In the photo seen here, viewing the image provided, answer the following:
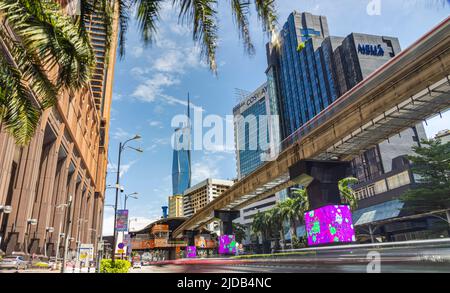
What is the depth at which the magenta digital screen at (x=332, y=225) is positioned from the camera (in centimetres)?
1884

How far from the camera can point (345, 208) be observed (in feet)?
64.8

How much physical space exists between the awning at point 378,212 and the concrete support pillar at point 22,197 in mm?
49704

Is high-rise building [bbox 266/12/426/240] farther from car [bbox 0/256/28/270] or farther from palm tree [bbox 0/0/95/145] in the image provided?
car [bbox 0/256/28/270]

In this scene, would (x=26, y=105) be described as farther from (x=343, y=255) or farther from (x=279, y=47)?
(x=343, y=255)

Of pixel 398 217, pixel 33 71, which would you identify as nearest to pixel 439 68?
pixel 33 71

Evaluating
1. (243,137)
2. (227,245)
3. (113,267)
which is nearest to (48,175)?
(113,267)

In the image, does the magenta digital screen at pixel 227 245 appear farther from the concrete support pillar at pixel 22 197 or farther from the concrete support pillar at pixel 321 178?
the concrete support pillar at pixel 321 178

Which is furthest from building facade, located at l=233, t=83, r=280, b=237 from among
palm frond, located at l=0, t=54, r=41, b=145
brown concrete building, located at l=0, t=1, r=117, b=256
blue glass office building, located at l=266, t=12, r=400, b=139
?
palm frond, located at l=0, t=54, r=41, b=145

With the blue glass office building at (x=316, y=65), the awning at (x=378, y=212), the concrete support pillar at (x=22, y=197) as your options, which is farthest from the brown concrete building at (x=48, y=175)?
the blue glass office building at (x=316, y=65)

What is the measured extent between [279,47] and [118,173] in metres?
24.1

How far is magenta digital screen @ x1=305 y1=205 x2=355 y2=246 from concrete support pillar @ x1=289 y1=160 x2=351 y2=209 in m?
0.62

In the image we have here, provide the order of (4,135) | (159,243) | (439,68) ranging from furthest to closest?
(159,243) < (4,135) < (439,68)

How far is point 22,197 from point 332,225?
98.1 ft

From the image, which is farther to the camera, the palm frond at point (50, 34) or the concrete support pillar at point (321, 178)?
the concrete support pillar at point (321, 178)
